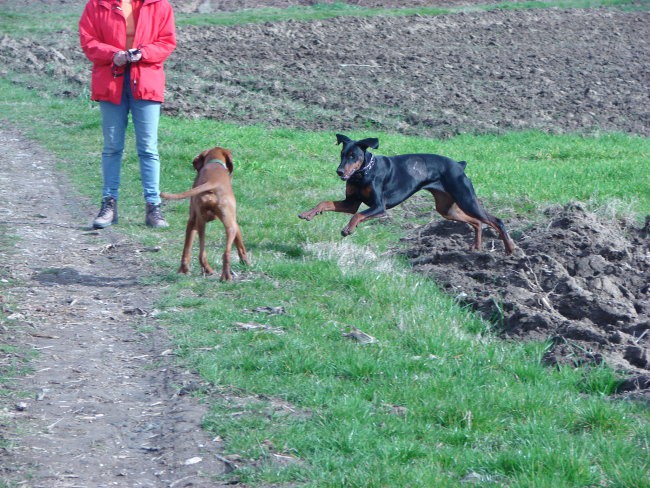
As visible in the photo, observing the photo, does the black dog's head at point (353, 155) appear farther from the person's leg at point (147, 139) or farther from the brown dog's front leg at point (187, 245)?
the person's leg at point (147, 139)

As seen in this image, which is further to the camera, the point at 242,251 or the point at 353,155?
the point at 353,155

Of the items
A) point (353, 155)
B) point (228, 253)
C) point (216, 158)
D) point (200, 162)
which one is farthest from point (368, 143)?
point (228, 253)

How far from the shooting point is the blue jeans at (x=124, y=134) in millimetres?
9188

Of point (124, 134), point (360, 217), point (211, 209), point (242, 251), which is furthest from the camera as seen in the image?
point (124, 134)

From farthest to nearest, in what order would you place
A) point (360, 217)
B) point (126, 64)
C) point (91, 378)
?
point (126, 64), point (360, 217), point (91, 378)

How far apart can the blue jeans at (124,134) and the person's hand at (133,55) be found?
0.83ft

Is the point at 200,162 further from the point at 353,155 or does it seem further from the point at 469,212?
the point at 469,212

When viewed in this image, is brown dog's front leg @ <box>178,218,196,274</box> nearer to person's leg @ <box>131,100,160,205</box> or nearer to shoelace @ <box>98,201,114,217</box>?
person's leg @ <box>131,100,160,205</box>

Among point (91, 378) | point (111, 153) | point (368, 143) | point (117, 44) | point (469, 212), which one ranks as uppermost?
point (117, 44)

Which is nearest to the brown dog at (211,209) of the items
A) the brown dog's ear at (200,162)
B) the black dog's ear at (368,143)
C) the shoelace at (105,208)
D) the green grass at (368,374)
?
the green grass at (368,374)

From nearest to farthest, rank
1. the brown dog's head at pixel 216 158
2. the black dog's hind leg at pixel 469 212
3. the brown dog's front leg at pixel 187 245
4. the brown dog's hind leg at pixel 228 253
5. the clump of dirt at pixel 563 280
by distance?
the clump of dirt at pixel 563 280
the brown dog's hind leg at pixel 228 253
the brown dog's front leg at pixel 187 245
the brown dog's head at pixel 216 158
the black dog's hind leg at pixel 469 212

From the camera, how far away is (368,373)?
5.71m

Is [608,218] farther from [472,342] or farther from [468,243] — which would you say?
[472,342]

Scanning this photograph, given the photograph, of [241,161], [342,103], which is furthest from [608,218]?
[342,103]
